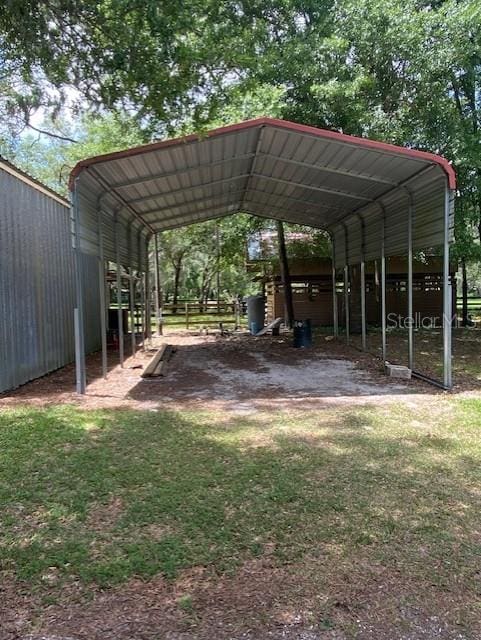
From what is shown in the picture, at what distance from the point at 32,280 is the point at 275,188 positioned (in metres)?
5.30

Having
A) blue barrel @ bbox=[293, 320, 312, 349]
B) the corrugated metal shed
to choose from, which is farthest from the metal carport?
blue barrel @ bbox=[293, 320, 312, 349]

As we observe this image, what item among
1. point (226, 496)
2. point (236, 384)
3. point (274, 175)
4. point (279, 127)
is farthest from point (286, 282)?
point (226, 496)

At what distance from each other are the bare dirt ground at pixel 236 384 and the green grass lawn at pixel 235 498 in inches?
43.2

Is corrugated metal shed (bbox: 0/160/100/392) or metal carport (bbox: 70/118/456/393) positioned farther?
corrugated metal shed (bbox: 0/160/100/392)

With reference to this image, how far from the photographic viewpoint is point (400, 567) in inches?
105

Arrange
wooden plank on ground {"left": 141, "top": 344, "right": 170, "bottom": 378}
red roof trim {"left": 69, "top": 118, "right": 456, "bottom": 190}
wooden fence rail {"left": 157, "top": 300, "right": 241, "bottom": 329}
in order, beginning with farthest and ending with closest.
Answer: wooden fence rail {"left": 157, "top": 300, "right": 241, "bottom": 329}
wooden plank on ground {"left": 141, "top": 344, "right": 170, "bottom": 378}
red roof trim {"left": 69, "top": 118, "right": 456, "bottom": 190}

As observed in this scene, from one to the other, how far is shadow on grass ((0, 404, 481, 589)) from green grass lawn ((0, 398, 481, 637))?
0.01m

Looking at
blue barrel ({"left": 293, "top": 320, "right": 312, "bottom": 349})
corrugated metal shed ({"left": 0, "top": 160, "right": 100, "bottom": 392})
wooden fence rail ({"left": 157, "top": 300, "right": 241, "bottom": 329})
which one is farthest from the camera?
wooden fence rail ({"left": 157, "top": 300, "right": 241, "bottom": 329})

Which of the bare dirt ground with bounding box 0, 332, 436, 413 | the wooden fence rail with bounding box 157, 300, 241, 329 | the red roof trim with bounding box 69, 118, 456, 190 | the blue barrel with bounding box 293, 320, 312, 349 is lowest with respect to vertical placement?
the bare dirt ground with bounding box 0, 332, 436, 413

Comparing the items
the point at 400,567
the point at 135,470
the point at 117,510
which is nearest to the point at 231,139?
the point at 135,470

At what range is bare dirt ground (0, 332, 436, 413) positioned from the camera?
6.55 m

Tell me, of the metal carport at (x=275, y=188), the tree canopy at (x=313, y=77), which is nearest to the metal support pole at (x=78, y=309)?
the metal carport at (x=275, y=188)

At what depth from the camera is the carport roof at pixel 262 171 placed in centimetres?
687

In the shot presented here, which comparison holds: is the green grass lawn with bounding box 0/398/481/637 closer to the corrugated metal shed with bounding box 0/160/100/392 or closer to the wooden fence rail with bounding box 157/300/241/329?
the corrugated metal shed with bounding box 0/160/100/392
